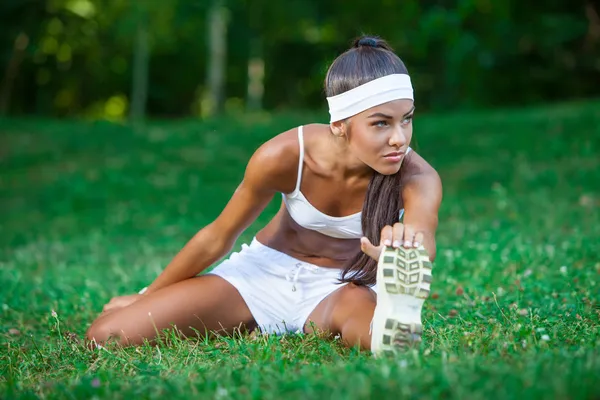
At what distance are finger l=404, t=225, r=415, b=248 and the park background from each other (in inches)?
18.7

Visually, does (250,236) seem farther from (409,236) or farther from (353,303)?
(409,236)

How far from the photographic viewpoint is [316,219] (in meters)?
4.60

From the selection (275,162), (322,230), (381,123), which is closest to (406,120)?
(381,123)

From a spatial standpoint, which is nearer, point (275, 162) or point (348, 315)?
point (348, 315)

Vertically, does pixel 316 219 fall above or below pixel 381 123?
below

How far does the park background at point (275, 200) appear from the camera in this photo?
3493 mm

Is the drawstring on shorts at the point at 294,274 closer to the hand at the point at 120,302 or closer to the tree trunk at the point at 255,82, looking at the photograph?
the hand at the point at 120,302

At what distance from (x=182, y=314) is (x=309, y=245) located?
87 cm

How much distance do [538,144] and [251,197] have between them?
380 inches

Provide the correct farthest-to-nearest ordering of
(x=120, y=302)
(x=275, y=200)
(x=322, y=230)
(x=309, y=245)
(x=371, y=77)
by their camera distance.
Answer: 1. (x=275, y=200)
2. (x=120, y=302)
3. (x=309, y=245)
4. (x=322, y=230)
5. (x=371, y=77)

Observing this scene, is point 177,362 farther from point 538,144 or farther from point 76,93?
point 76,93

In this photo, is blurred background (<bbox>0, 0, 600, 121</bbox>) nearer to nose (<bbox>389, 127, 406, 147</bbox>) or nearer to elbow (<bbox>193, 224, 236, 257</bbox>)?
elbow (<bbox>193, 224, 236, 257</bbox>)

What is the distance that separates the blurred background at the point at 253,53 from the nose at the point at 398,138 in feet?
33.7

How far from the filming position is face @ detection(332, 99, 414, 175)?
160 inches
